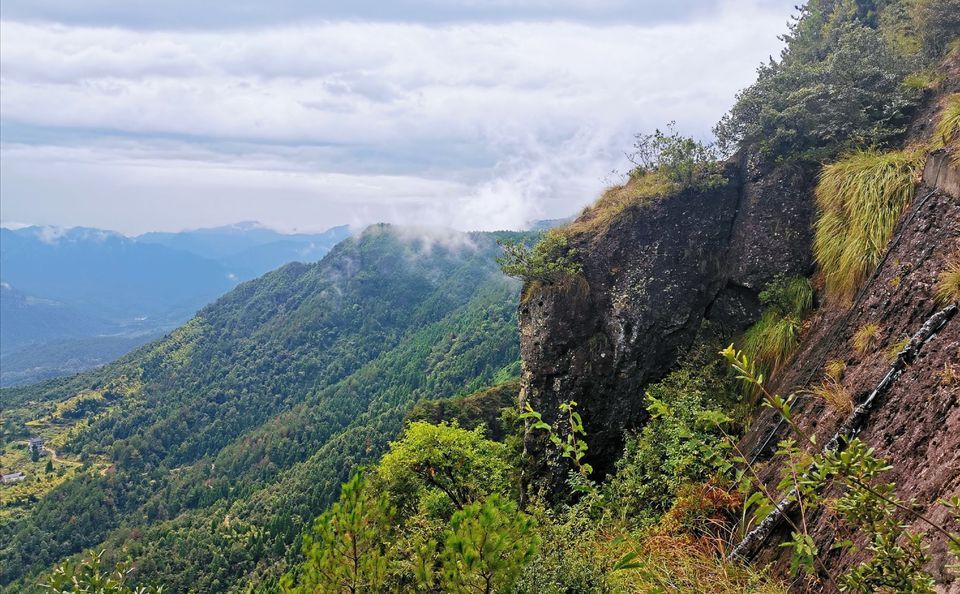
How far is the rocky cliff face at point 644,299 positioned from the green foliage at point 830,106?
34.1 inches

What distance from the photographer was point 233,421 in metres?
137

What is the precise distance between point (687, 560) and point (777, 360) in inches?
236

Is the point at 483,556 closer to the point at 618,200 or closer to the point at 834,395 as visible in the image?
the point at 834,395

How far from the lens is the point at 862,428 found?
18.4ft

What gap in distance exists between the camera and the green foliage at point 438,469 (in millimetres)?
12914

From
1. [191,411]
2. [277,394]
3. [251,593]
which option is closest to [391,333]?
[277,394]

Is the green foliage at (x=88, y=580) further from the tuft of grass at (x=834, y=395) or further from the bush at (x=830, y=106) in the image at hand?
the bush at (x=830, y=106)

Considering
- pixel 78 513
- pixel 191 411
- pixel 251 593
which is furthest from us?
pixel 191 411

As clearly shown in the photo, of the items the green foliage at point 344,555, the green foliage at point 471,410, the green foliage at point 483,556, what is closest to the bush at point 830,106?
the green foliage at point 483,556

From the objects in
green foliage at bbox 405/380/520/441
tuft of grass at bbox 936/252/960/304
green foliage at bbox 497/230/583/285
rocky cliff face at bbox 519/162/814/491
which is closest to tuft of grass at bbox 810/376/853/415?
tuft of grass at bbox 936/252/960/304

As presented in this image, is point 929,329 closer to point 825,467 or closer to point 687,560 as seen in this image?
point 687,560

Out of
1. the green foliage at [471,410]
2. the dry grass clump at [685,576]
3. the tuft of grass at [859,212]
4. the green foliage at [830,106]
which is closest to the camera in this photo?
the dry grass clump at [685,576]

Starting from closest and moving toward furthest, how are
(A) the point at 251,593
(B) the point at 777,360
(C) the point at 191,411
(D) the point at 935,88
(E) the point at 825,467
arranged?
1. (E) the point at 825,467
2. (B) the point at 777,360
3. (D) the point at 935,88
4. (A) the point at 251,593
5. (C) the point at 191,411

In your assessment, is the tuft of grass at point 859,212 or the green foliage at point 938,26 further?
the green foliage at point 938,26
